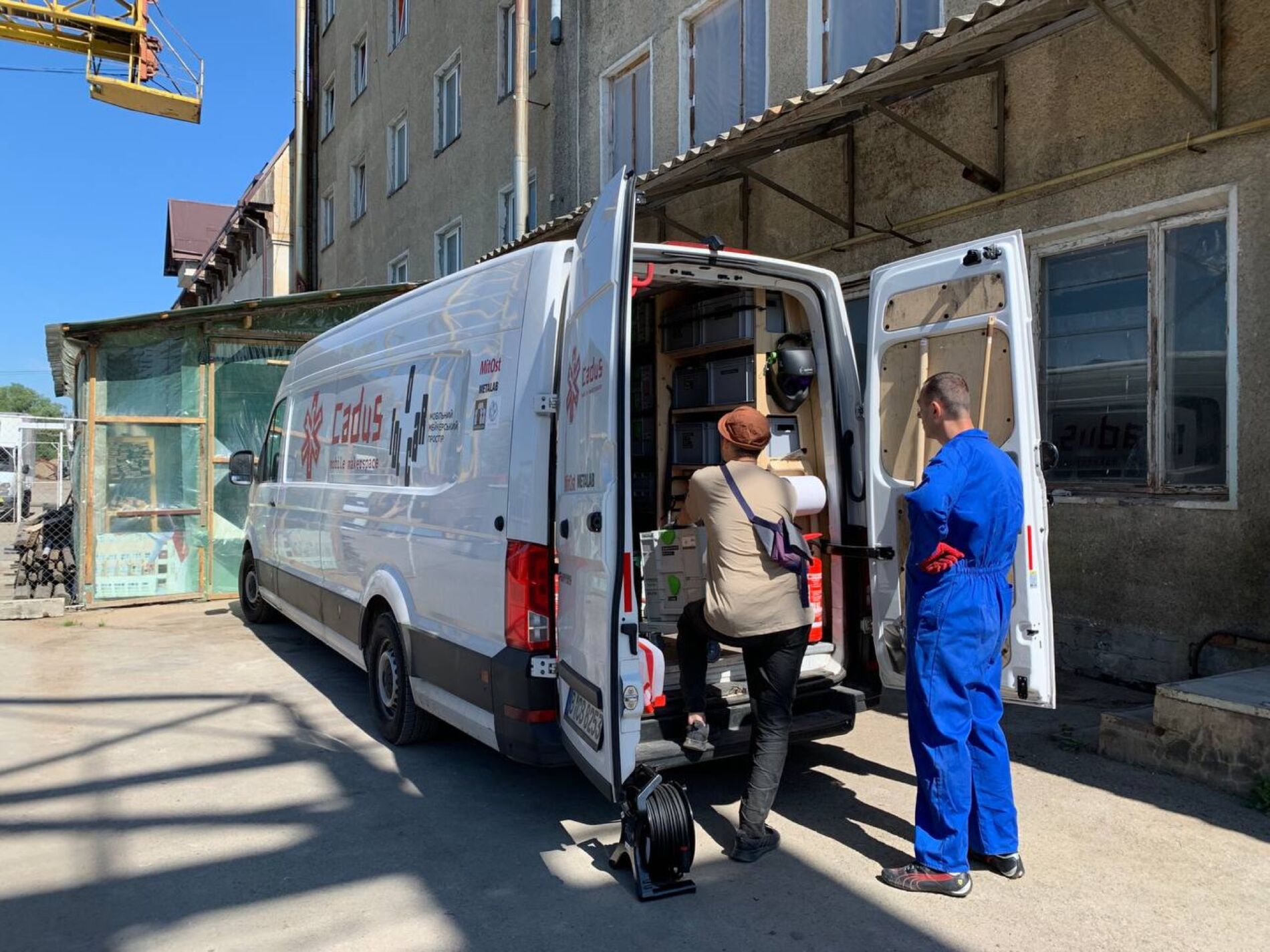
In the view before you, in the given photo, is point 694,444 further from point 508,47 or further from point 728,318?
point 508,47

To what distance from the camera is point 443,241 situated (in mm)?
17453

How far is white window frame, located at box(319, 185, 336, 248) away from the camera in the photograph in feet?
76.9

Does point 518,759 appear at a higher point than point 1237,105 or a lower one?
lower

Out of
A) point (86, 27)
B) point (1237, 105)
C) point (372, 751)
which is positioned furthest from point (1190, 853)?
point (86, 27)

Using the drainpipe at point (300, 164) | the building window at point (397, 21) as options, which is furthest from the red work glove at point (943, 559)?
the drainpipe at point (300, 164)

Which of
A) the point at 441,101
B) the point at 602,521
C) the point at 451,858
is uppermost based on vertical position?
the point at 441,101

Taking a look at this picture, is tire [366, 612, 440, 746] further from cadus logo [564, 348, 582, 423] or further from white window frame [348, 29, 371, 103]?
white window frame [348, 29, 371, 103]

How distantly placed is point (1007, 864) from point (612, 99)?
11.0 meters

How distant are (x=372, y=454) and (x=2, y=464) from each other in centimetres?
2775

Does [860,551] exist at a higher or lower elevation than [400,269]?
lower

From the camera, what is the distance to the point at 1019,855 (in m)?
3.74

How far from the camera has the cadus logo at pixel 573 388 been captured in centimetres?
369

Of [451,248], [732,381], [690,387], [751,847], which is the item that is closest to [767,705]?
[751,847]

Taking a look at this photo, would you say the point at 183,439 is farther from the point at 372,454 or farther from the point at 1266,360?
the point at 1266,360
